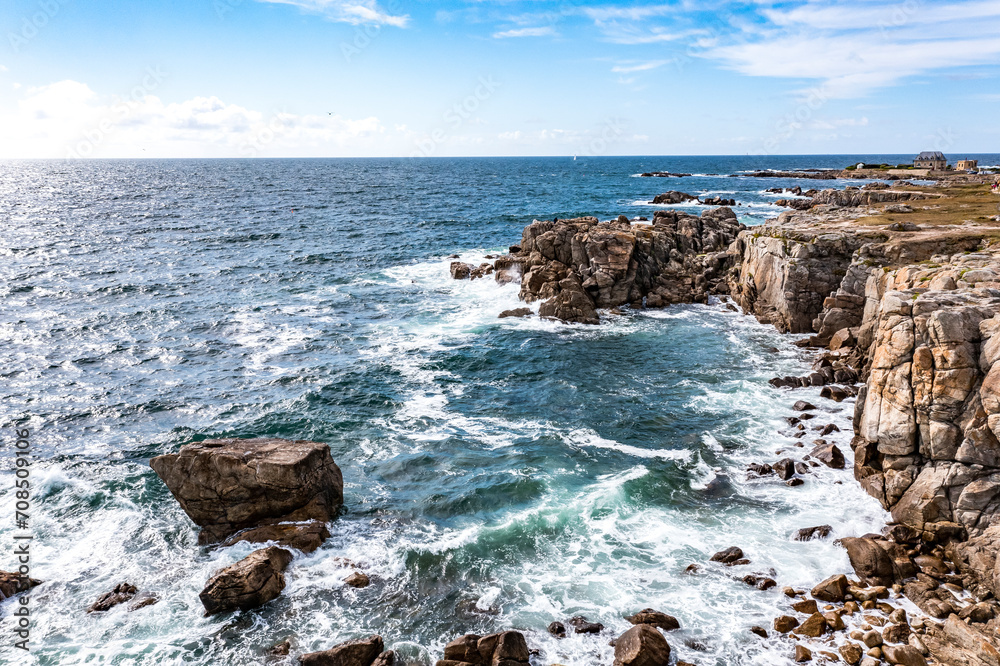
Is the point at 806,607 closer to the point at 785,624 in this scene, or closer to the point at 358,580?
the point at 785,624

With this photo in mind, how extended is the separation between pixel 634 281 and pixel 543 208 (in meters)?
65.8

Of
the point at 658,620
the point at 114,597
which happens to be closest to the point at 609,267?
the point at 658,620

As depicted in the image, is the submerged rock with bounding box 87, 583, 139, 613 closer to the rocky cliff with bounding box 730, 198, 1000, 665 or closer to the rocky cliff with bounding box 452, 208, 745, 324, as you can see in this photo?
the rocky cliff with bounding box 730, 198, 1000, 665

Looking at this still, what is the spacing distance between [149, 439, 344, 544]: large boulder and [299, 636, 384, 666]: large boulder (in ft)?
21.6

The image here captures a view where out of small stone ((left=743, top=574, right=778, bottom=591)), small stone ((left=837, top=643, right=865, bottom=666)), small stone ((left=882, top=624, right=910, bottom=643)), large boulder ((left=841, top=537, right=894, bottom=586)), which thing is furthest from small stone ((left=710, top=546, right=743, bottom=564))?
small stone ((left=882, top=624, right=910, bottom=643))

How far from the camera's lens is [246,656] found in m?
16.0

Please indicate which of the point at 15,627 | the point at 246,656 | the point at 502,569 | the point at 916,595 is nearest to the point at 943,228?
the point at 916,595

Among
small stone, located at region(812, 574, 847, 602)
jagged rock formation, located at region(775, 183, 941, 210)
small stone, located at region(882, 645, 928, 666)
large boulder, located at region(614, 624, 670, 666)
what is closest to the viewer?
small stone, located at region(882, 645, 928, 666)

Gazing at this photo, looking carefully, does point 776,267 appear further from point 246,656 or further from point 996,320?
point 246,656

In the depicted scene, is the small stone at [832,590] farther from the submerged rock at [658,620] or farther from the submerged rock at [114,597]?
the submerged rock at [114,597]

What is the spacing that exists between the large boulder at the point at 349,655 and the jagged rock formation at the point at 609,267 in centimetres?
3272

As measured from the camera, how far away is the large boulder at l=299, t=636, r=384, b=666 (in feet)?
50.7

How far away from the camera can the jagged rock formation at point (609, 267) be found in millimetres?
48125

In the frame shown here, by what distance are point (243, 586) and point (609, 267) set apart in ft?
125
